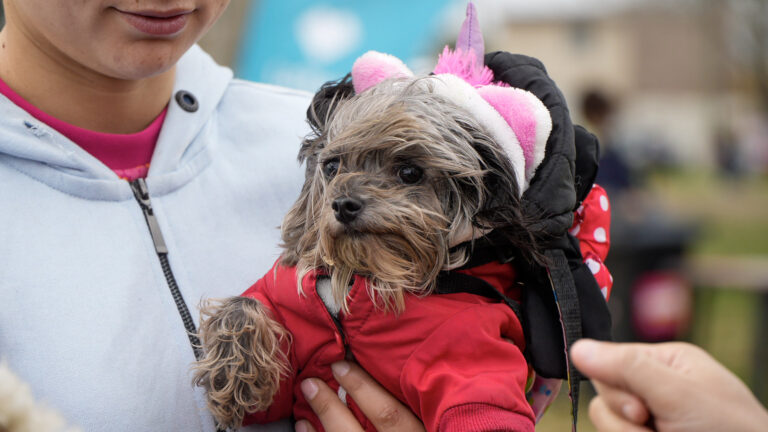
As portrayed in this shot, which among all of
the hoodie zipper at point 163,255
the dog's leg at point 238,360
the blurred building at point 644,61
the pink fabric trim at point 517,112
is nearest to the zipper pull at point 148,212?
the hoodie zipper at point 163,255

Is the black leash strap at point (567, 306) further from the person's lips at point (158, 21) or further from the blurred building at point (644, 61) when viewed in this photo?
the blurred building at point (644, 61)

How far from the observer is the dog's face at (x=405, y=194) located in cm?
216

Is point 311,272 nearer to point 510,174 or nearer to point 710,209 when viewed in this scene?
point 510,174

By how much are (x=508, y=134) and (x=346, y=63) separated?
360 cm

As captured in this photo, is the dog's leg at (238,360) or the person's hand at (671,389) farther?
the dog's leg at (238,360)

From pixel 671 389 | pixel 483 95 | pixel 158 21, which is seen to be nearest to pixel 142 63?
pixel 158 21

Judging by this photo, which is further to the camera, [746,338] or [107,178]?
[746,338]

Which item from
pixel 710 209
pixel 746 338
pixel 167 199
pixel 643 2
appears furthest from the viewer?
pixel 643 2

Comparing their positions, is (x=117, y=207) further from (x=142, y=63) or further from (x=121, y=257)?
(x=142, y=63)

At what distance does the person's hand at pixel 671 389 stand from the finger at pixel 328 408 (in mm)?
998

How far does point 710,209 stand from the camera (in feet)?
88.5

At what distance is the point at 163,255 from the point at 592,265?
54.7 inches

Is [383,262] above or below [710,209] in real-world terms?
above

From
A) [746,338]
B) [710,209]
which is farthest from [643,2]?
[746,338]
